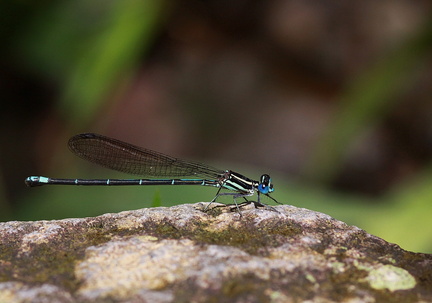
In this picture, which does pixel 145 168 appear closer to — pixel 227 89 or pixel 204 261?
pixel 204 261

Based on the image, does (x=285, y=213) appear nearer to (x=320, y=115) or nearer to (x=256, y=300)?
Result: (x=256, y=300)

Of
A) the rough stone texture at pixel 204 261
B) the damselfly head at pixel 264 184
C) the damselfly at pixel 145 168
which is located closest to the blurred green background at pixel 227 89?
the damselfly at pixel 145 168

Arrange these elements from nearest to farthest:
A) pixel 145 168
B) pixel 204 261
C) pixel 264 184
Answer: pixel 204 261, pixel 264 184, pixel 145 168

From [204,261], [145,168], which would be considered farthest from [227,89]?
[204,261]

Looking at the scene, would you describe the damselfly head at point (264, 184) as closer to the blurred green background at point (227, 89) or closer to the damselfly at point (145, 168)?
the damselfly at point (145, 168)

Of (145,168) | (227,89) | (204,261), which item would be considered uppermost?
(227,89)

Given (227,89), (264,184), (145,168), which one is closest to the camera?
(264,184)

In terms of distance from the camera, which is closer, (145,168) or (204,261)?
(204,261)

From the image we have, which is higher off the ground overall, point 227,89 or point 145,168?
point 227,89
